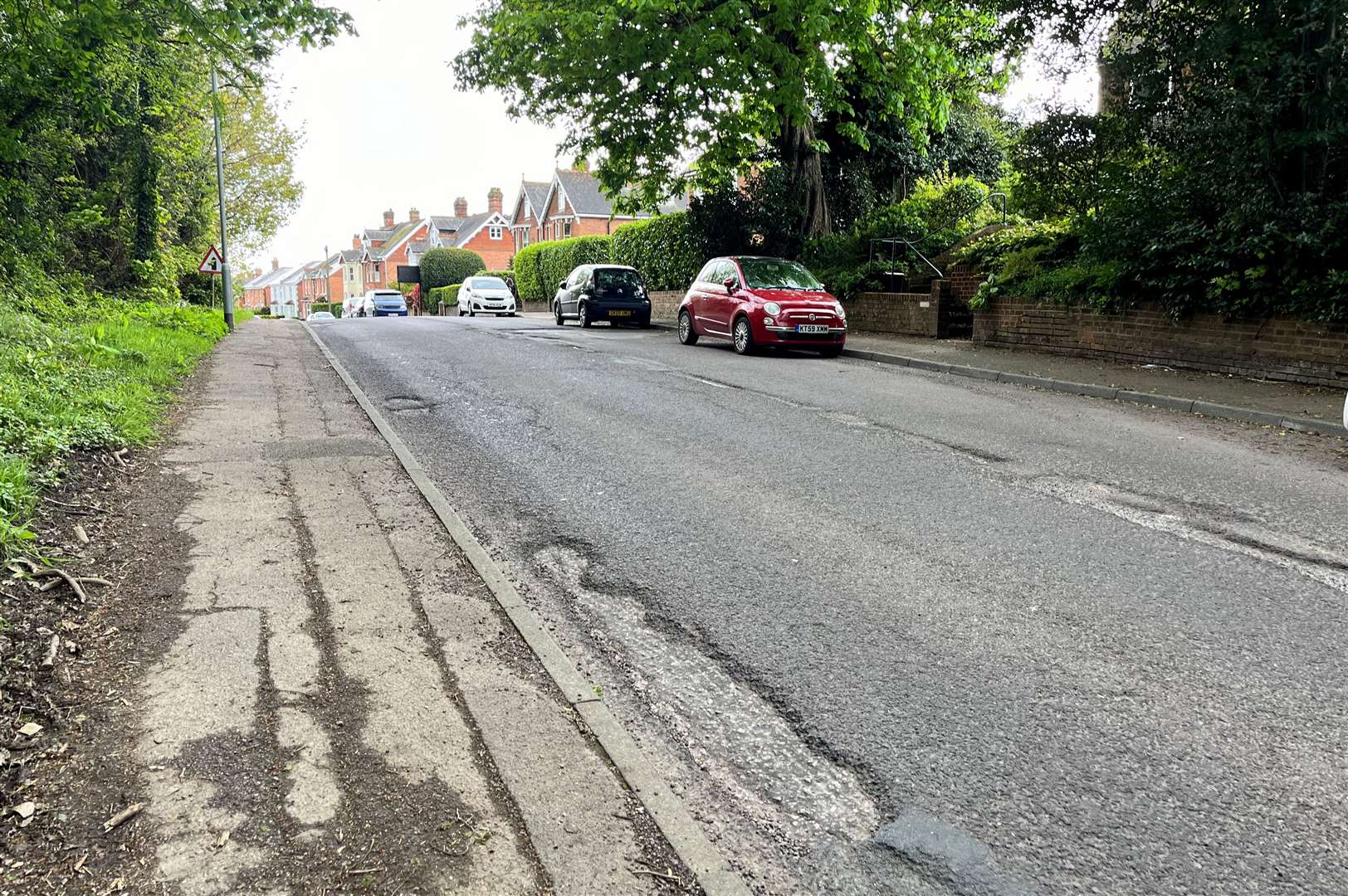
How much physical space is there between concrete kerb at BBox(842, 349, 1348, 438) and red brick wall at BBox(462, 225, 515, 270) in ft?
236

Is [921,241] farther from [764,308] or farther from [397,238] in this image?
[397,238]

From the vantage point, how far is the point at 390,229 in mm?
108812

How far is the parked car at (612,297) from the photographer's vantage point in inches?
1008

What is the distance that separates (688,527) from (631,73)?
1830 centimetres

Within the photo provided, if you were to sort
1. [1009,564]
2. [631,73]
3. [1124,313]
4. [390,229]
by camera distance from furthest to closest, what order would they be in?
[390,229]
[631,73]
[1124,313]
[1009,564]

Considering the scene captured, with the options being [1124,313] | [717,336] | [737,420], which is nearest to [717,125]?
[717,336]

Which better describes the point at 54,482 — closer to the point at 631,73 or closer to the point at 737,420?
the point at 737,420

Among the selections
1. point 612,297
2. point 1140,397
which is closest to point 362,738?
point 1140,397

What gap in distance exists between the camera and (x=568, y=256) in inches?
1626

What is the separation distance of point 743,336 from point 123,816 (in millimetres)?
15069

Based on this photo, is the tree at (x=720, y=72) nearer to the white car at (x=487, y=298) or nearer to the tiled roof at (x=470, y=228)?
the white car at (x=487, y=298)

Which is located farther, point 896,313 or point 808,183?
point 808,183

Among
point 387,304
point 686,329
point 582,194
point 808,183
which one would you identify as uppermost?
point 582,194

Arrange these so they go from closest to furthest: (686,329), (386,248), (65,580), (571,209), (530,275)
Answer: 1. (65,580)
2. (686,329)
3. (530,275)
4. (571,209)
5. (386,248)
